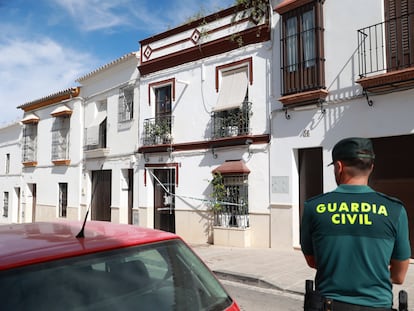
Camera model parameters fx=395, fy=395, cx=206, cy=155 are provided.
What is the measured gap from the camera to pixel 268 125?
10875mm

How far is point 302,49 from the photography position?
10102 millimetres

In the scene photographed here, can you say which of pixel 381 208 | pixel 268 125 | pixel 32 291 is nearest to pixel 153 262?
pixel 32 291

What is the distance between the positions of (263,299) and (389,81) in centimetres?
519

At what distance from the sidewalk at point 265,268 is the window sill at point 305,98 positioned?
3.77m

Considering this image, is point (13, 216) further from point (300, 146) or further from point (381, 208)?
point (381, 208)

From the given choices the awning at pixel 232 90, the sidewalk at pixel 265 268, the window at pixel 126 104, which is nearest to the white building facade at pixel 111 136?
the window at pixel 126 104

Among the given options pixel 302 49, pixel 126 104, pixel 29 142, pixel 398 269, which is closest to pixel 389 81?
pixel 302 49

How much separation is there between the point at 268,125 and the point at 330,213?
28.9ft

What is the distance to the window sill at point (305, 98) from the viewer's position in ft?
31.2

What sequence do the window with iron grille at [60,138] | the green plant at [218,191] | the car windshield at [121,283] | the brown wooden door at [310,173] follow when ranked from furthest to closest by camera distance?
the window with iron grille at [60,138], the green plant at [218,191], the brown wooden door at [310,173], the car windshield at [121,283]

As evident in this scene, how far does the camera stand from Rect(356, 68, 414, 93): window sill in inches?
315

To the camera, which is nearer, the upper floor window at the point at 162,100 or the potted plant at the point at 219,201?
the potted plant at the point at 219,201

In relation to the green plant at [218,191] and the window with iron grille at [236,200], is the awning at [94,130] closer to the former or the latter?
the green plant at [218,191]

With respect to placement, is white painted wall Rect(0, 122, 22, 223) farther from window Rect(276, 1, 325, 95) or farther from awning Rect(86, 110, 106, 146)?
window Rect(276, 1, 325, 95)
